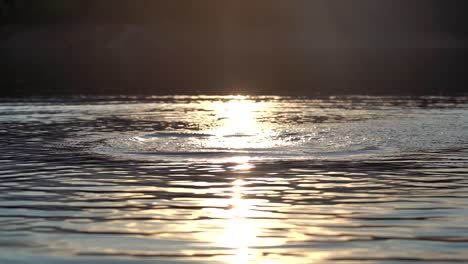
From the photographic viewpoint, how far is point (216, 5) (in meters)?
156

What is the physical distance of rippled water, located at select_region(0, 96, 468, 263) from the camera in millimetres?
15156

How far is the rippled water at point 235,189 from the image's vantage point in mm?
15156

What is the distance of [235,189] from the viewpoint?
65.7 feet

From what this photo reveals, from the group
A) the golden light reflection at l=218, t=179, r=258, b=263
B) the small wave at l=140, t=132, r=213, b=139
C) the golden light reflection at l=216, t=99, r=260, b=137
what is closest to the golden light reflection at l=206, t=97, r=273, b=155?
the golden light reflection at l=216, t=99, r=260, b=137

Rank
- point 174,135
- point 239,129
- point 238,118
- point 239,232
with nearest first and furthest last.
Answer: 1. point 239,232
2. point 174,135
3. point 239,129
4. point 238,118

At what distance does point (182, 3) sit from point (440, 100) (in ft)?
379

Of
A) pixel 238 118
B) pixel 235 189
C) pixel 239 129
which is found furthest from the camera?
pixel 238 118

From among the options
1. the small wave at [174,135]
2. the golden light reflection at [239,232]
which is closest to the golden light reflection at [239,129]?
the small wave at [174,135]

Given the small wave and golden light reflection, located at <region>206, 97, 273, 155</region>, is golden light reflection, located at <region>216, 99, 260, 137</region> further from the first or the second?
Result: the small wave

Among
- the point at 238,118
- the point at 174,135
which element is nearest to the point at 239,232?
the point at 174,135

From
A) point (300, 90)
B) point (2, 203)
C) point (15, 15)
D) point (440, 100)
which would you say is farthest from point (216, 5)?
point (2, 203)

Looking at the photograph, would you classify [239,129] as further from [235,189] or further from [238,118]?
[235,189]

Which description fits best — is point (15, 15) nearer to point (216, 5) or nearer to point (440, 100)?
point (216, 5)

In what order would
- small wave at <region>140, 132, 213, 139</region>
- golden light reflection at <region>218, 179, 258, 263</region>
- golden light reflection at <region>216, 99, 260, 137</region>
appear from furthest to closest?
golden light reflection at <region>216, 99, 260, 137</region>, small wave at <region>140, 132, 213, 139</region>, golden light reflection at <region>218, 179, 258, 263</region>
